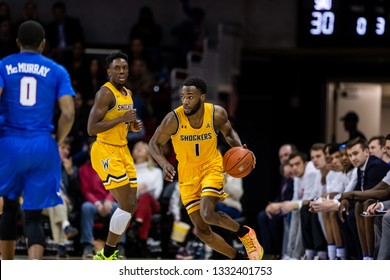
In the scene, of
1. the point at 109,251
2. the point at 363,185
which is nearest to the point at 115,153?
the point at 109,251

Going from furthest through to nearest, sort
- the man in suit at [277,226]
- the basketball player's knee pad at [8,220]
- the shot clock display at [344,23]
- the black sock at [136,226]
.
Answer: the shot clock display at [344,23], the black sock at [136,226], the man in suit at [277,226], the basketball player's knee pad at [8,220]

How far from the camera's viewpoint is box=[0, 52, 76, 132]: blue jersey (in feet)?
26.8

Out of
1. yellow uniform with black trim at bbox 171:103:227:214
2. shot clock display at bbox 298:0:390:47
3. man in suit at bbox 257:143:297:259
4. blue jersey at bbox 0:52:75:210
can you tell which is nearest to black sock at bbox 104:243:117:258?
yellow uniform with black trim at bbox 171:103:227:214

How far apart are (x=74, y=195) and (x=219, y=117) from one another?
4197mm

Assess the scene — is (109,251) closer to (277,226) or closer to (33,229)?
(33,229)

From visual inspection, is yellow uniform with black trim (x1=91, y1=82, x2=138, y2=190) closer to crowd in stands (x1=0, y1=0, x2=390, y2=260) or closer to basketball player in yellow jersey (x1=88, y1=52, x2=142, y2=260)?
basketball player in yellow jersey (x1=88, y1=52, x2=142, y2=260)

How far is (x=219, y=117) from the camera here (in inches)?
361

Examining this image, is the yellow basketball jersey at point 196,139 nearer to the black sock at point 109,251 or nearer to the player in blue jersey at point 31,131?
the black sock at point 109,251

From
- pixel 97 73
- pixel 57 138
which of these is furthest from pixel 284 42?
pixel 57 138

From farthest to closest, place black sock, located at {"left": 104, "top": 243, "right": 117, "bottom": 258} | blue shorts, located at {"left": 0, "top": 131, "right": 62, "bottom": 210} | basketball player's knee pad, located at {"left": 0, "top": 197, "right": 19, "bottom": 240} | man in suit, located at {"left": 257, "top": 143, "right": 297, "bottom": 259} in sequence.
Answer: man in suit, located at {"left": 257, "top": 143, "right": 297, "bottom": 259}, black sock, located at {"left": 104, "top": 243, "right": 117, "bottom": 258}, basketball player's knee pad, located at {"left": 0, "top": 197, "right": 19, "bottom": 240}, blue shorts, located at {"left": 0, "top": 131, "right": 62, "bottom": 210}

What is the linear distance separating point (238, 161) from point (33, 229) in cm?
185

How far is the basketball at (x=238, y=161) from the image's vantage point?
9000 millimetres

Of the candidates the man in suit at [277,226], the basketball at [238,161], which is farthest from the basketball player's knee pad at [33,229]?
the man in suit at [277,226]

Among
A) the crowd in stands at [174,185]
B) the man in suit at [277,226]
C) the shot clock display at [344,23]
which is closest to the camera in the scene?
the crowd in stands at [174,185]
